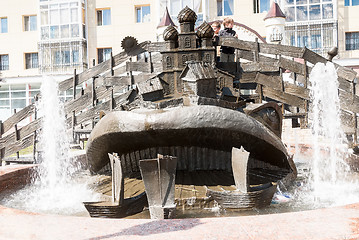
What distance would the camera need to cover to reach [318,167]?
5.15m

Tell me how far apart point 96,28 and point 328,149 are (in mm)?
24340

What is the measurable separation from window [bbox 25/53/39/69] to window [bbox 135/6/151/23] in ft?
25.9

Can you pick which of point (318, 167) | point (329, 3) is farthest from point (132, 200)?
point (329, 3)

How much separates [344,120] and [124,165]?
5.03 m

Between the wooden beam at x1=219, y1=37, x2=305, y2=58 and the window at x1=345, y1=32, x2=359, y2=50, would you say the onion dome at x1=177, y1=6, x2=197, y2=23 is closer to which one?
the wooden beam at x1=219, y1=37, x2=305, y2=58

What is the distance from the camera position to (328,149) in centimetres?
562

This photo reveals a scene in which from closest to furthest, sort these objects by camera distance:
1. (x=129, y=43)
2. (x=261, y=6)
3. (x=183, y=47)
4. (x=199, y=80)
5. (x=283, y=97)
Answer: (x=199, y=80) → (x=183, y=47) → (x=283, y=97) → (x=129, y=43) → (x=261, y=6)

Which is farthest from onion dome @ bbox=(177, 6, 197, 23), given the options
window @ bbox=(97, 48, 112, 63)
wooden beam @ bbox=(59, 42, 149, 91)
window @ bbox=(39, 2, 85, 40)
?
window @ bbox=(39, 2, 85, 40)

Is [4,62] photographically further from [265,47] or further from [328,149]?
[328,149]

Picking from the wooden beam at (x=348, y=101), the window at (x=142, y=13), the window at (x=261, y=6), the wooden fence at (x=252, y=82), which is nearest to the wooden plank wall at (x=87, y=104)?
the wooden fence at (x=252, y=82)

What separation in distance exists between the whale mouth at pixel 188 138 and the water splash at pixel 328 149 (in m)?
0.66

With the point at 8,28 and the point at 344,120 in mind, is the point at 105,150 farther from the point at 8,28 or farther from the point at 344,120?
the point at 8,28

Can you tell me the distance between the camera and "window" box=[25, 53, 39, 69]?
28.8m

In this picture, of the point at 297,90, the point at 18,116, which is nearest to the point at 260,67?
the point at 297,90
